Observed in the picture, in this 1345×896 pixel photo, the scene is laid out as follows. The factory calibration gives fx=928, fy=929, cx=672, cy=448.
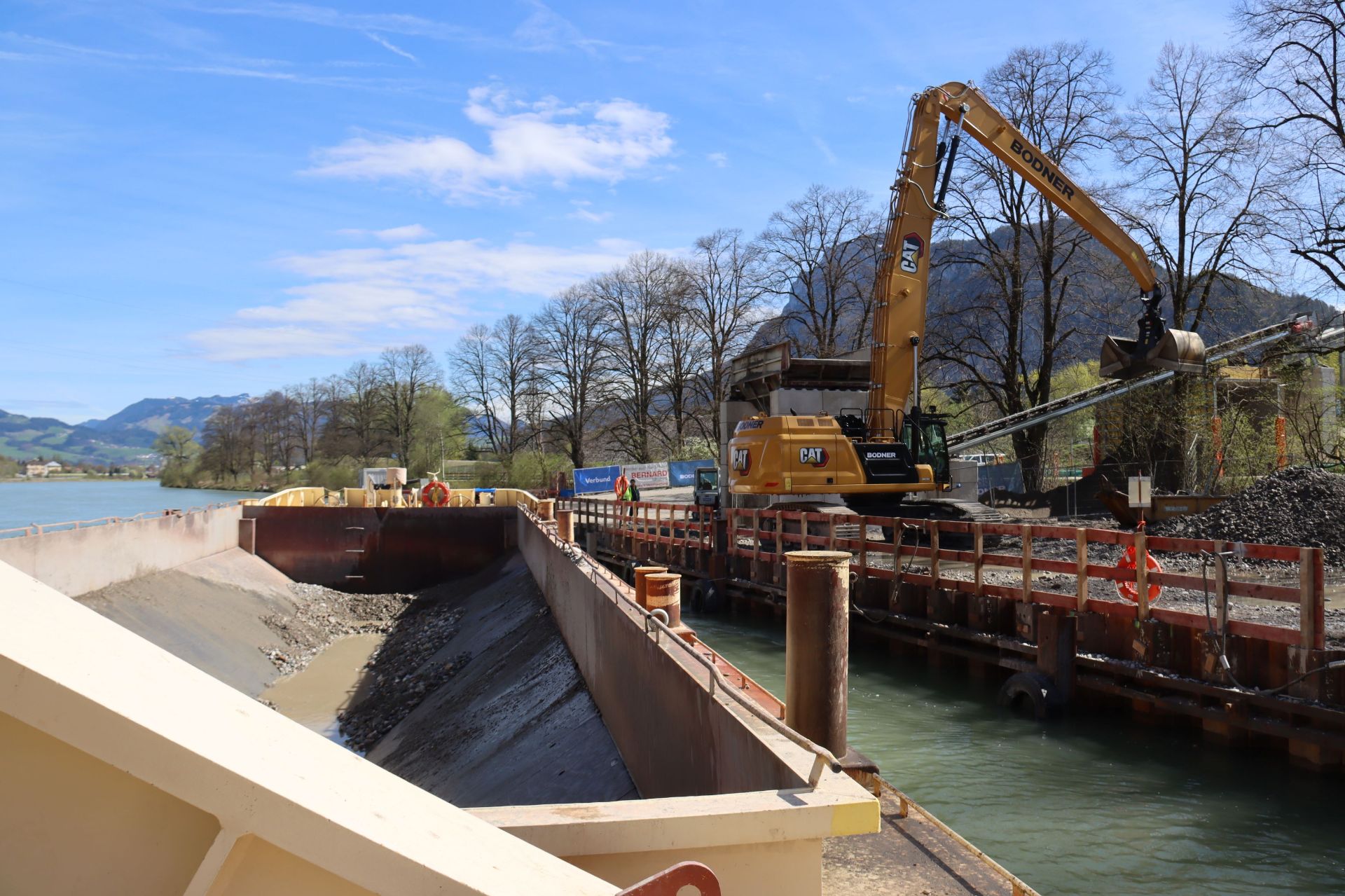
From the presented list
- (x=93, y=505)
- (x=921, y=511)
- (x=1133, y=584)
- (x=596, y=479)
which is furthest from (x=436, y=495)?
(x=93, y=505)

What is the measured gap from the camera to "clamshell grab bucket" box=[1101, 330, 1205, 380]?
17.7 metres

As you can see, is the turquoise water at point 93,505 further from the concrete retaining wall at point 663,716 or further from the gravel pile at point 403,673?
the concrete retaining wall at point 663,716

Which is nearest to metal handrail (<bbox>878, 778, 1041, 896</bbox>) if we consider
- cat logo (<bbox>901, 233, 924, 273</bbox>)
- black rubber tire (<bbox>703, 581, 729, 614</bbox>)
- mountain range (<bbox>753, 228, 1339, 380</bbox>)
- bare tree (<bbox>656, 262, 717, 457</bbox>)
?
black rubber tire (<bbox>703, 581, 729, 614</bbox>)

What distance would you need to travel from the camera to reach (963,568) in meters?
17.7

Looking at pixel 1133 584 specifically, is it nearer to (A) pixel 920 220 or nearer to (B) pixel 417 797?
(B) pixel 417 797

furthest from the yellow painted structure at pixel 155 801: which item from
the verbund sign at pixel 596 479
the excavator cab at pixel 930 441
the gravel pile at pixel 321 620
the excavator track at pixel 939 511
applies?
the verbund sign at pixel 596 479

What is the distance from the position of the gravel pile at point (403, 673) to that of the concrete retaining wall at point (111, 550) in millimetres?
4767

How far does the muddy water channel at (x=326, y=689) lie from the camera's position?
50.0 ft

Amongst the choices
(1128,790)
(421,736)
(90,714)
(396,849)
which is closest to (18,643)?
(90,714)

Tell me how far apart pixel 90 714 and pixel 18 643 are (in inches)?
8.1

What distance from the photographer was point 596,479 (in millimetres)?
48031

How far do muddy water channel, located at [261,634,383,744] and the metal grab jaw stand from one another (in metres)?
15.9

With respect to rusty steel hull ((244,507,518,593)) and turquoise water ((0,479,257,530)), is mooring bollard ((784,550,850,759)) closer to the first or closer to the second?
rusty steel hull ((244,507,518,593))

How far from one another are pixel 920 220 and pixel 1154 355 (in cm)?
578
